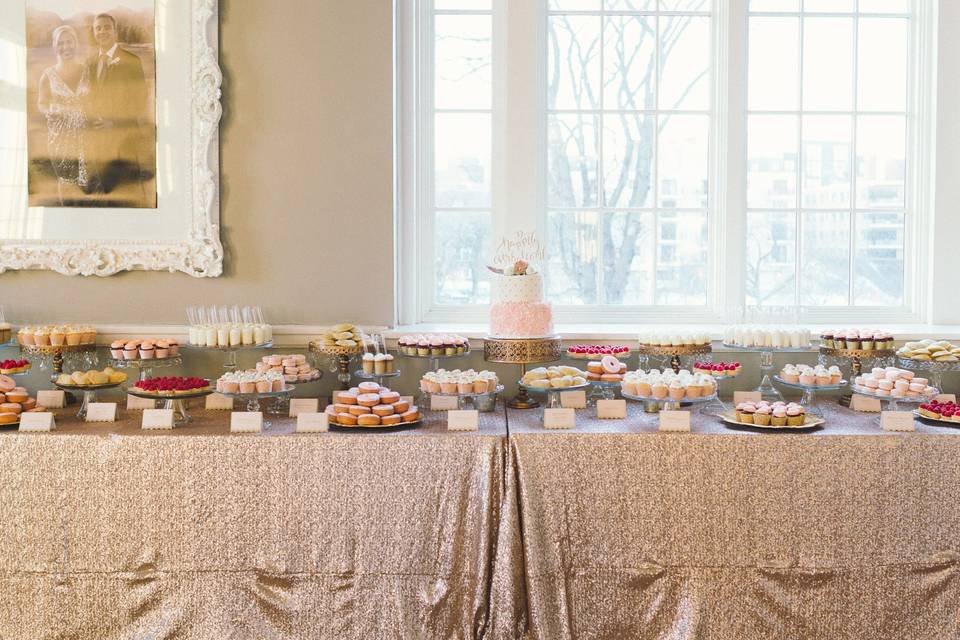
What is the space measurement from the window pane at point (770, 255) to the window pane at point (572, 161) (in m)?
0.83

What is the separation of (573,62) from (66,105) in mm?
2350

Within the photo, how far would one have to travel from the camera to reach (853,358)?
3.28 m

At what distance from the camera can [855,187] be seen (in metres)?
3.92

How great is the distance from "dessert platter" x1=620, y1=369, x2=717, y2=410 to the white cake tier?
51 cm

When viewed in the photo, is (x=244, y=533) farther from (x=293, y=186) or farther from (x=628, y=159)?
(x=628, y=159)

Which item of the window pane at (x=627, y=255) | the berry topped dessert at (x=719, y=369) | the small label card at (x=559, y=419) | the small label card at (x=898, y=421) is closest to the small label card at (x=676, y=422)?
the small label card at (x=559, y=419)

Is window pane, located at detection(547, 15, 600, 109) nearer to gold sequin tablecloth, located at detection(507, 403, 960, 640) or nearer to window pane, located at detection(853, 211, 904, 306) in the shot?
window pane, located at detection(853, 211, 904, 306)

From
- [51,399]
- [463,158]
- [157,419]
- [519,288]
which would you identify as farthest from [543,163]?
[51,399]

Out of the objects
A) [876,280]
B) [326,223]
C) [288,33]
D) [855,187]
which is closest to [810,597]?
[876,280]

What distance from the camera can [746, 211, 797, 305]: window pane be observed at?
153 inches

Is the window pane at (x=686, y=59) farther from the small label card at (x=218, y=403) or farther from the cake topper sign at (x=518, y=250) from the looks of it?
the small label card at (x=218, y=403)

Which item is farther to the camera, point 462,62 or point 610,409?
point 462,62

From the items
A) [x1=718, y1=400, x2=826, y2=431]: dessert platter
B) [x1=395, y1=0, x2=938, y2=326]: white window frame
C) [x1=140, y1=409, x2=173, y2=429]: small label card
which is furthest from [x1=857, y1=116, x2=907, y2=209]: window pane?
[x1=140, y1=409, x2=173, y2=429]: small label card

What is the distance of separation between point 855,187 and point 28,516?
12.8ft
